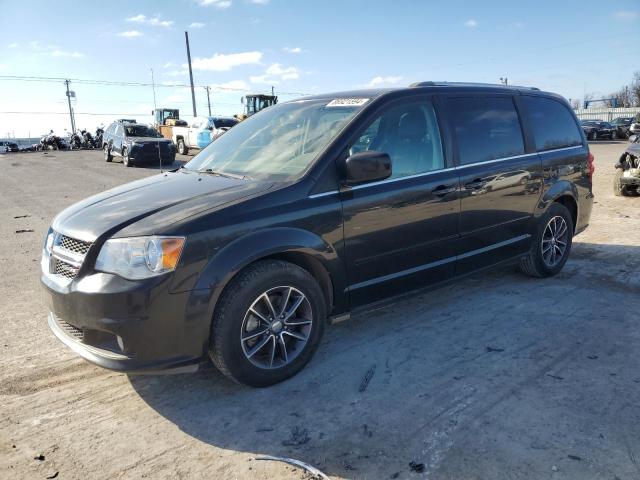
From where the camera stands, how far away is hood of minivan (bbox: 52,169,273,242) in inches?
117

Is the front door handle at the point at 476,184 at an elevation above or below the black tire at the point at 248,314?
above

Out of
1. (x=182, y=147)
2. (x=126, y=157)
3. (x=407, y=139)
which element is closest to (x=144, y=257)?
(x=407, y=139)

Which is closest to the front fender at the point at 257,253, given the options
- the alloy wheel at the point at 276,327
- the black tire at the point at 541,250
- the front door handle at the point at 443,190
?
the alloy wheel at the point at 276,327

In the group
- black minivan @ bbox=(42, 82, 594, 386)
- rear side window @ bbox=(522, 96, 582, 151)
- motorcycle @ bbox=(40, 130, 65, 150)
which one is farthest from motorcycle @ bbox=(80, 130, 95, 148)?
rear side window @ bbox=(522, 96, 582, 151)

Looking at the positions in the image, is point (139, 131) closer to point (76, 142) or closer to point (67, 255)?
point (76, 142)

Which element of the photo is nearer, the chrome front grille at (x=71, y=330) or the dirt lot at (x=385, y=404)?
the dirt lot at (x=385, y=404)

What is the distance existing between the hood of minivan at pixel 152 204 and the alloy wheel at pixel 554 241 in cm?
333

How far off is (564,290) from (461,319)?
1417 mm

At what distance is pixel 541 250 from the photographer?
16.9 feet

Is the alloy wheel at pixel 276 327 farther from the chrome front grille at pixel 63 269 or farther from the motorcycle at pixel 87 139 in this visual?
the motorcycle at pixel 87 139

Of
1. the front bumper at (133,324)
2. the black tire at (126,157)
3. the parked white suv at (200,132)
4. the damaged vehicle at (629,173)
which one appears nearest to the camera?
the front bumper at (133,324)

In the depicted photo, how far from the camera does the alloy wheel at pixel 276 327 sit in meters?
3.16

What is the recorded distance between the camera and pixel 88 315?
2838 mm

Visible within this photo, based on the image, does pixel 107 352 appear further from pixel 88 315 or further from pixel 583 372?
pixel 583 372
